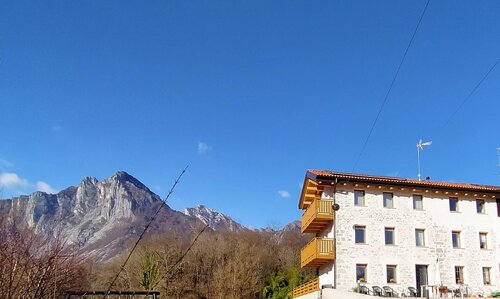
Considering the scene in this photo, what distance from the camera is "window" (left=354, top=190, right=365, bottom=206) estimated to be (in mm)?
31688

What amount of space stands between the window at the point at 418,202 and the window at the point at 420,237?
1.48 metres

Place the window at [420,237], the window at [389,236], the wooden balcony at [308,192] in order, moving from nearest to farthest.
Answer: the window at [389,236] → the window at [420,237] → the wooden balcony at [308,192]

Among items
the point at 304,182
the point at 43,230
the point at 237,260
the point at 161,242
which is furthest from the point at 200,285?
the point at 43,230

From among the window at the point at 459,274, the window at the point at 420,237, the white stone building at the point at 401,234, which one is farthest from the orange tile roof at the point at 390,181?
the window at the point at 459,274

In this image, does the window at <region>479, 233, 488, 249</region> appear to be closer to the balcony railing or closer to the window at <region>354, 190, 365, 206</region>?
the window at <region>354, 190, 365, 206</region>

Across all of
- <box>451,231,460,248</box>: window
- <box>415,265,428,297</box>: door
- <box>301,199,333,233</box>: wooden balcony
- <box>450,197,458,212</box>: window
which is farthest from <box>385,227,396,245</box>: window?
<box>450,197,458,212</box>: window

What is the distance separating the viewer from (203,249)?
63.3 meters

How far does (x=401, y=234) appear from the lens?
1241 inches

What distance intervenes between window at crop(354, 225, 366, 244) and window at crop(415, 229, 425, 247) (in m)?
3.58

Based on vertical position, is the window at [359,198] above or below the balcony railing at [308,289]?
above

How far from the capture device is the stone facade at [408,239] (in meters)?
30.3

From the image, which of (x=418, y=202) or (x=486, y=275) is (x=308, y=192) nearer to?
(x=418, y=202)

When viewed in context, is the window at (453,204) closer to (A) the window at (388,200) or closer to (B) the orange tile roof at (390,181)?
(B) the orange tile roof at (390,181)

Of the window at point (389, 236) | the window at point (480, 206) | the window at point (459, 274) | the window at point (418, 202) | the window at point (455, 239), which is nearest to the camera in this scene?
the window at point (389, 236)
